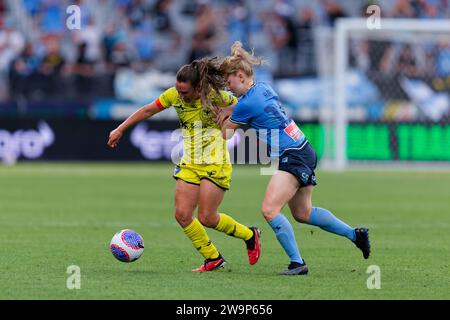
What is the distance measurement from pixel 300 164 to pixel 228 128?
0.70 metres

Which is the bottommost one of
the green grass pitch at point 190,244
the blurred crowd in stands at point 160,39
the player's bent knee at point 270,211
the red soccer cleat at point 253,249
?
the green grass pitch at point 190,244

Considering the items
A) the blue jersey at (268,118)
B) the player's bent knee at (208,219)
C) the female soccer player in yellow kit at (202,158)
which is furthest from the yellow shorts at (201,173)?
the blue jersey at (268,118)

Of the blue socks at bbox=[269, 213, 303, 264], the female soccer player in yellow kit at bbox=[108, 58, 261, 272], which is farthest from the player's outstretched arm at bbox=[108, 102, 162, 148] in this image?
the blue socks at bbox=[269, 213, 303, 264]

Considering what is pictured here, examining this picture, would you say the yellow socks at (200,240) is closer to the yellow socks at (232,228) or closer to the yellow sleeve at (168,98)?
the yellow socks at (232,228)

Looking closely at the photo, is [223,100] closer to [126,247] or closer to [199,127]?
[199,127]

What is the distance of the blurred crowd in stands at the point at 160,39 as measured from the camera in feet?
82.4

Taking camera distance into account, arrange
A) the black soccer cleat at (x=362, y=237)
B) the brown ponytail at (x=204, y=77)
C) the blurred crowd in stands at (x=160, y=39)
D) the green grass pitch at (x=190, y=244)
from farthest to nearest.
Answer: the blurred crowd in stands at (x=160, y=39) → the black soccer cleat at (x=362, y=237) → the brown ponytail at (x=204, y=77) → the green grass pitch at (x=190, y=244)

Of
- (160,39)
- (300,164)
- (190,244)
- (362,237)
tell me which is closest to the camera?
(300,164)

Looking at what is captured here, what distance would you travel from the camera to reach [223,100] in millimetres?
9203

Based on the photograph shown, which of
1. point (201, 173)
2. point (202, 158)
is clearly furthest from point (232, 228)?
point (202, 158)

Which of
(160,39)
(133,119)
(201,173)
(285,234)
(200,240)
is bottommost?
(200,240)

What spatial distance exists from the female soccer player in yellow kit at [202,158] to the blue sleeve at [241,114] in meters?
0.36

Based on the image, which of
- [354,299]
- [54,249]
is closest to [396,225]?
[54,249]
